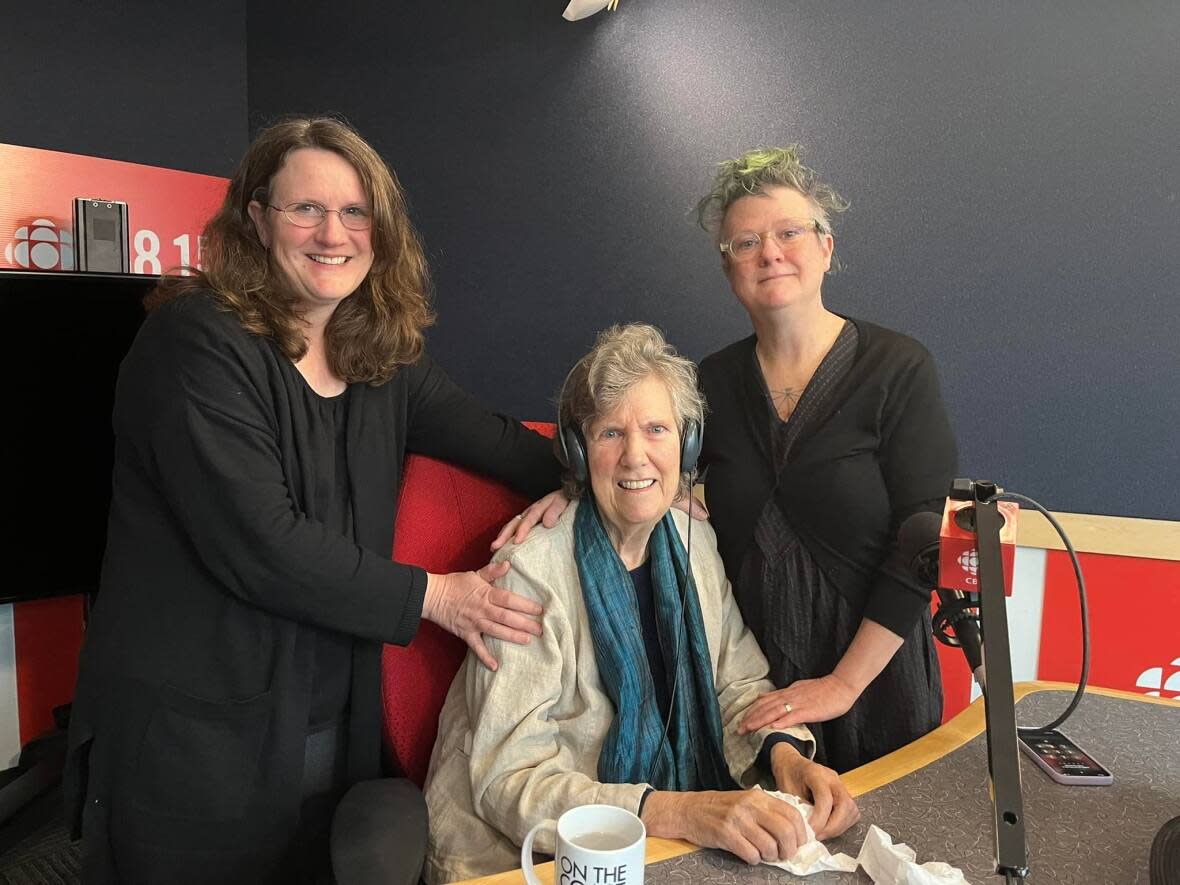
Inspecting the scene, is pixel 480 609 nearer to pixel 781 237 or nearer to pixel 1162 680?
pixel 781 237

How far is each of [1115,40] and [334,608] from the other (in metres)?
2.11

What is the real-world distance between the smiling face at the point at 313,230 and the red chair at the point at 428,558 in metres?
0.34

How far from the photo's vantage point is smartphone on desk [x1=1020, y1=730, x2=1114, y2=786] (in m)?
1.29

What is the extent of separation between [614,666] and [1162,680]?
1.60 meters

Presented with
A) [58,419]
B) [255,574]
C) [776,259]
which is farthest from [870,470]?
[58,419]

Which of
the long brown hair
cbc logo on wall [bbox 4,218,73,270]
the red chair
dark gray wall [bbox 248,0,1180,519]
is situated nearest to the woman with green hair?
the red chair

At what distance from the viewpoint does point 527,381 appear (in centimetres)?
289

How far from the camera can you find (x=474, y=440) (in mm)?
1728

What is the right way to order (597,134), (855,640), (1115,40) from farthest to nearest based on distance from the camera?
1. (597,134)
2. (1115,40)
3. (855,640)

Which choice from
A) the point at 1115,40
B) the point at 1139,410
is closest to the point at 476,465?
the point at 1139,410

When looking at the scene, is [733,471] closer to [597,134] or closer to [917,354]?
[917,354]

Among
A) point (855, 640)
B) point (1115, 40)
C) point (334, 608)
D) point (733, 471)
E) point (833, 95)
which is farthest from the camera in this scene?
point (833, 95)

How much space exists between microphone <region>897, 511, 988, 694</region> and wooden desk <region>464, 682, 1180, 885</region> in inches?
10.0

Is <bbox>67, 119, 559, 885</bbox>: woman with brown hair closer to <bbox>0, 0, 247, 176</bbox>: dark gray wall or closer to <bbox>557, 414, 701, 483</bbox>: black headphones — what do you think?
<bbox>557, 414, 701, 483</bbox>: black headphones
